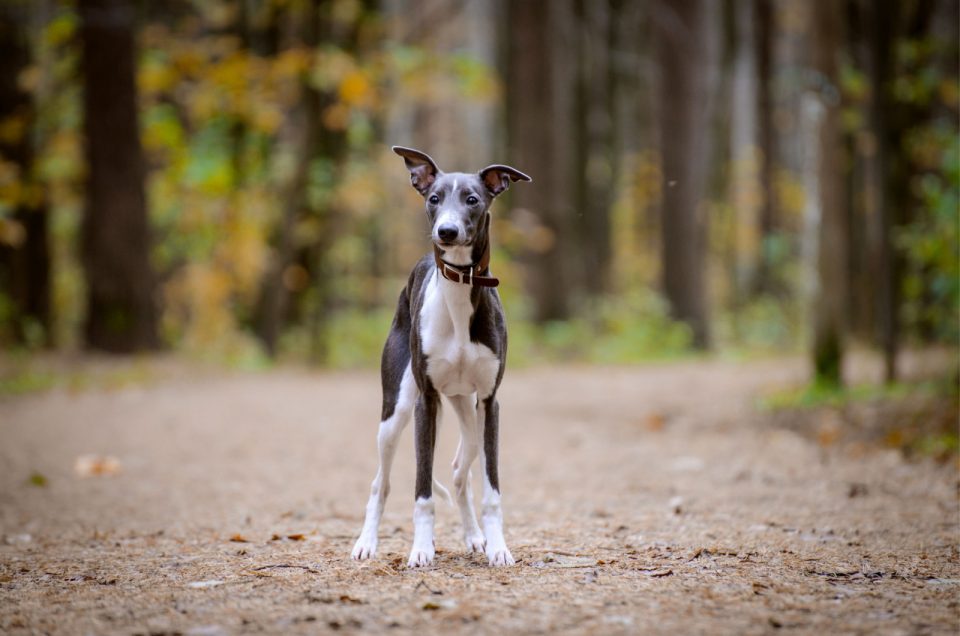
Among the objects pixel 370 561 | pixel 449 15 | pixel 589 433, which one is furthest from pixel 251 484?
pixel 449 15

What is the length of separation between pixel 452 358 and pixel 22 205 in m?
16.4

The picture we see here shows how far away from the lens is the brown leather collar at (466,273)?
4.61 metres

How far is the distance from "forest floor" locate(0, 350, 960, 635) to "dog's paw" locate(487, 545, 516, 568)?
0.08 meters

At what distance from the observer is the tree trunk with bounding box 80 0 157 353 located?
588 inches

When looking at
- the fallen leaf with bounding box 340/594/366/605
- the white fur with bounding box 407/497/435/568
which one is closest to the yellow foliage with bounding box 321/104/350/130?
the white fur with bounding box 407/497/435/568

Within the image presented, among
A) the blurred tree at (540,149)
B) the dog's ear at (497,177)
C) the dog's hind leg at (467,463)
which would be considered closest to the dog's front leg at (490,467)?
the dog's hind leg at (467,463)

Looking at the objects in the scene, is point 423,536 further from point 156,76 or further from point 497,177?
point 156,76

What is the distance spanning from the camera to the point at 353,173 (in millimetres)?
17250

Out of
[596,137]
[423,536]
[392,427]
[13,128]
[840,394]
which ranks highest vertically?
[596,137]

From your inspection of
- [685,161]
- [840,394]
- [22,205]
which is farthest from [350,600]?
[685,161]

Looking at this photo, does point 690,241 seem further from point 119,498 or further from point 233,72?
point 119,498

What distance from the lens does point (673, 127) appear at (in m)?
20.1

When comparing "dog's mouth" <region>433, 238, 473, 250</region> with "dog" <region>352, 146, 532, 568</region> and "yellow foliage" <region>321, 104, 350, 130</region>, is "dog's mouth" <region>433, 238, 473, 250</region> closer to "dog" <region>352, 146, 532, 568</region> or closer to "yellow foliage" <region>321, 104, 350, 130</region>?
"dog" <region>352, 146, 532, 568</region>

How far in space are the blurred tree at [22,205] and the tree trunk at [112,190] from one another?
6.96 ft
